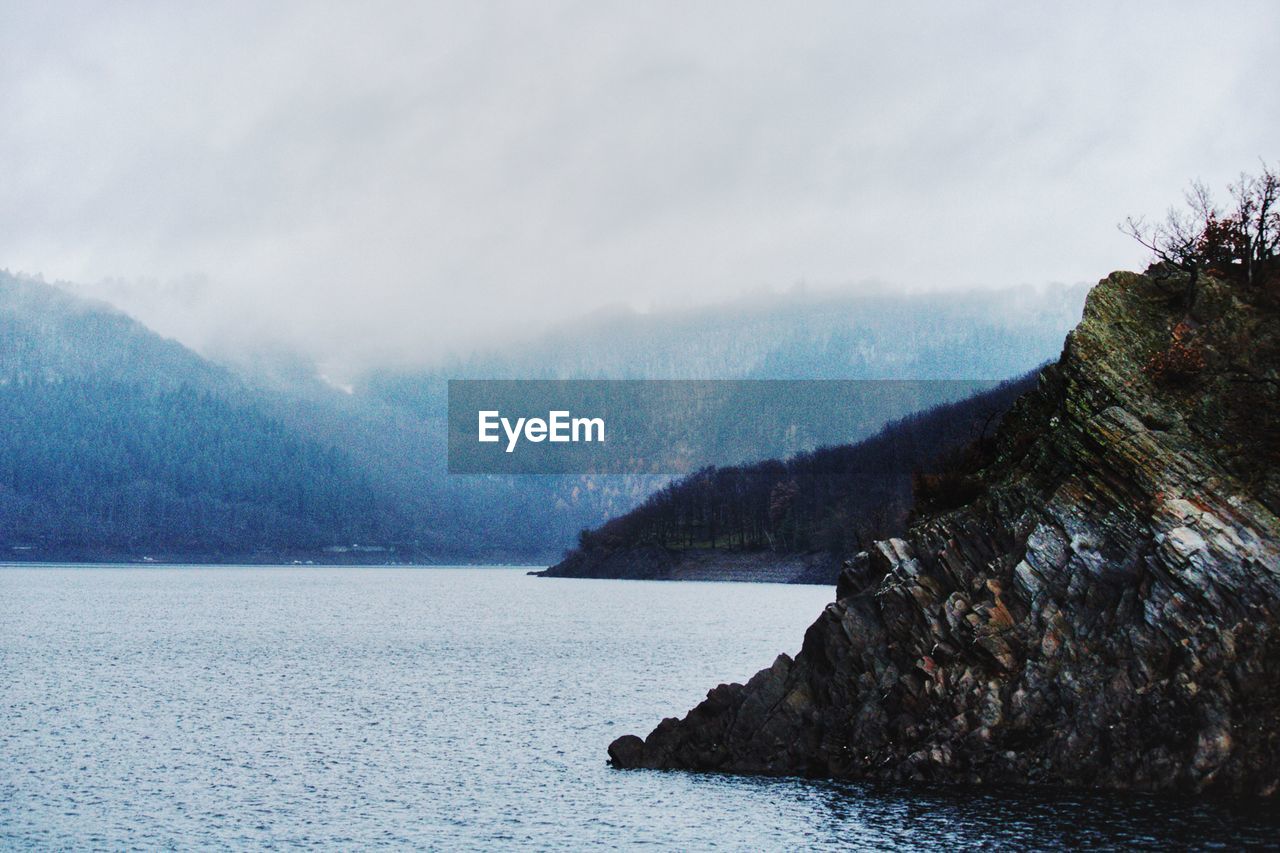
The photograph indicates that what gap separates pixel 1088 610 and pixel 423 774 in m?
33.7

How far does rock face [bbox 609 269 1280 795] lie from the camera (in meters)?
52.1

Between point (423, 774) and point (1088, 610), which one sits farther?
point (423, 774)

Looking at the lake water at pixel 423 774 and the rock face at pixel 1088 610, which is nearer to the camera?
the lake water at pixel 423 774

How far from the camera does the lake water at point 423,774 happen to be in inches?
1925

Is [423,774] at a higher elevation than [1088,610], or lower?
lower

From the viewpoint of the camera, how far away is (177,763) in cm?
6619

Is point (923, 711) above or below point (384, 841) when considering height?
above

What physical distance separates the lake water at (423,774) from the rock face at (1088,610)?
7.78 ft

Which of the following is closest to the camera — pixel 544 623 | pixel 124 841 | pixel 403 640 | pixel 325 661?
pixel 124 841

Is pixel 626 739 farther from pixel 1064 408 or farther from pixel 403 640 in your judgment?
pixel 403 640

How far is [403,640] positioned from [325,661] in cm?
2811

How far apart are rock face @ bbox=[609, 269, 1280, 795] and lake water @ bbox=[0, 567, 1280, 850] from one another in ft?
7.78

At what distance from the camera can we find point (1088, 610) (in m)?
55.3

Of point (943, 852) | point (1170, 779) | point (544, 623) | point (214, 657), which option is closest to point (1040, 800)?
point (1170, 779)
